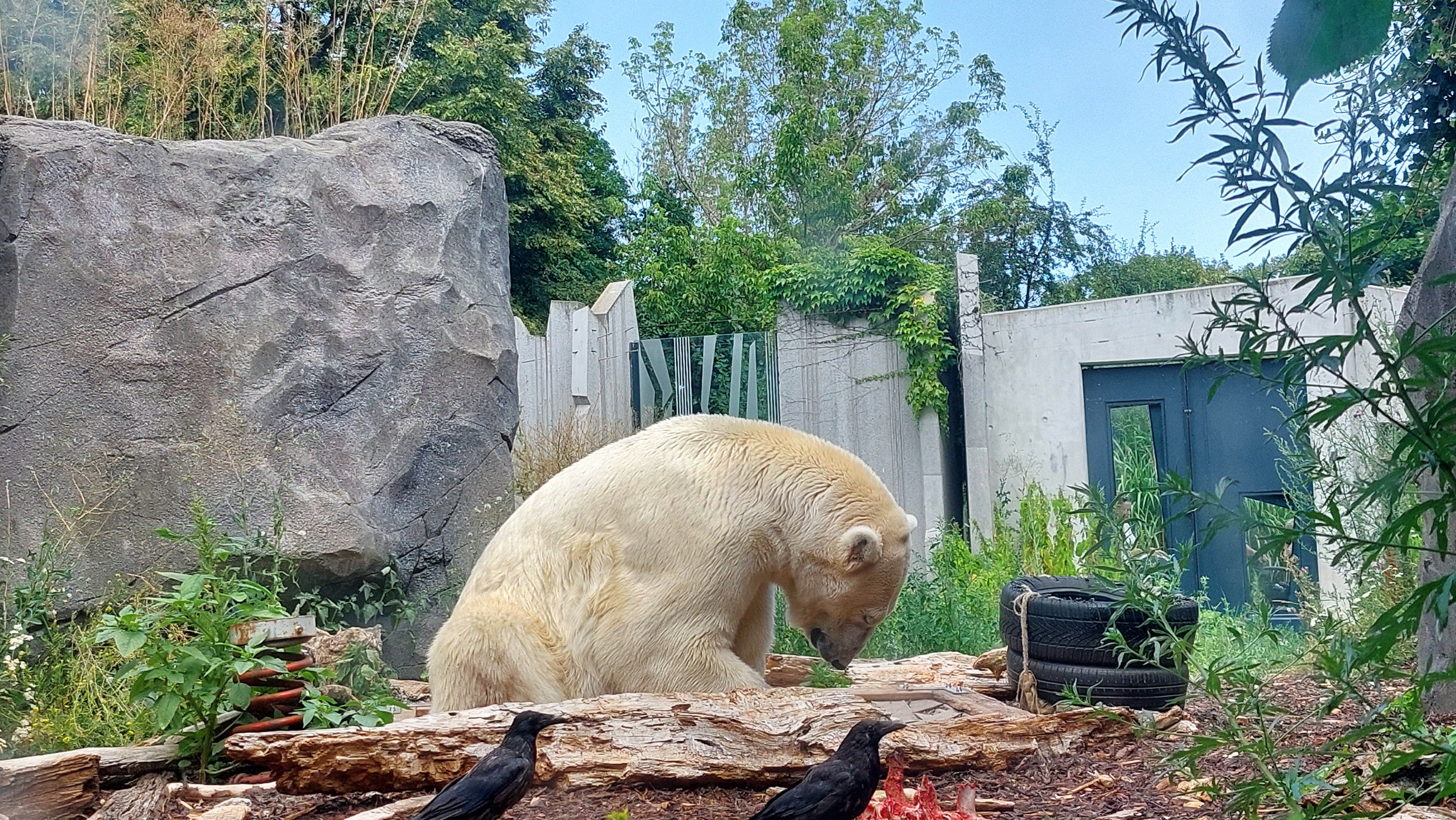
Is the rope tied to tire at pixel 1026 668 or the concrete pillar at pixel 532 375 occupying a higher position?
the concrete pillar at pixel 532 375

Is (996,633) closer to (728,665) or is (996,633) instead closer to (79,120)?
(728,665)

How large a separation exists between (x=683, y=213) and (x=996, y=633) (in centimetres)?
816

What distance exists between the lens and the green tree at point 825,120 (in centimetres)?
1156

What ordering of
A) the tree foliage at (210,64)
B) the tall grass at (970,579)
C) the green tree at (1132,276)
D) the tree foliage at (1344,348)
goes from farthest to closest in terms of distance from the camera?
the green tree at (1132,276) → the tall grass at (970,579) → the tree foliage at (210,64) → the tree foliage at (1344,348)

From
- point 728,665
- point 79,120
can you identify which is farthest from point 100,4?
point 728,665

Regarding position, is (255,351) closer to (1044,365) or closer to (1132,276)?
(1044,365)

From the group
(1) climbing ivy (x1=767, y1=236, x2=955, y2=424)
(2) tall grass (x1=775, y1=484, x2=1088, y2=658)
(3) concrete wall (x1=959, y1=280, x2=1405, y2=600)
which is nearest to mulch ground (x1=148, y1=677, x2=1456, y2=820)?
(2) tall grass (x1=775, y1=484, x2=1088, y2=658)

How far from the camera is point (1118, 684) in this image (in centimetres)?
372

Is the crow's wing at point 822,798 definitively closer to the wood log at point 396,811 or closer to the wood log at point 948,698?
the wood log at point 396,811

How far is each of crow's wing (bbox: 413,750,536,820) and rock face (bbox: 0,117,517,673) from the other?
3.29 meters

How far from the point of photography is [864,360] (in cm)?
938

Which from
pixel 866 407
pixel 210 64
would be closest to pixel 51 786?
pixel 210 64

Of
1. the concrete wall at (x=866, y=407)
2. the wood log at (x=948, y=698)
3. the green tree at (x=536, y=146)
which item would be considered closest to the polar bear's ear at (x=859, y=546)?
the wood log at (x=948, y=698)

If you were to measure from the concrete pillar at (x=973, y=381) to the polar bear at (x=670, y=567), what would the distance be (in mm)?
5473
